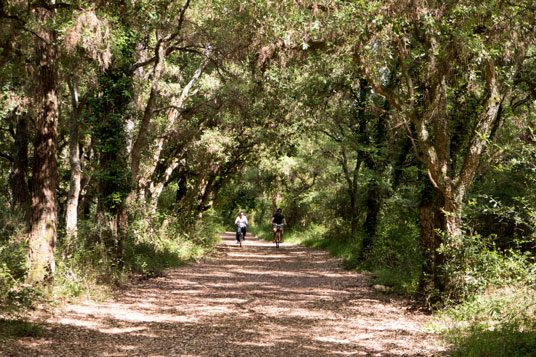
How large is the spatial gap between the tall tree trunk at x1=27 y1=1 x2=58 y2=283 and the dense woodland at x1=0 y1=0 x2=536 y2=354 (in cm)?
2

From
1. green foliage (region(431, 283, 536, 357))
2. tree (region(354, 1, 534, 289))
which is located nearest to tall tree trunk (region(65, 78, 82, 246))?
tree (region(354, 1, 534, 289))

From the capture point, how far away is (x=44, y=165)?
8383mm

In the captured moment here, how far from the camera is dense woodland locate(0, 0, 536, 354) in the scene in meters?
7.63

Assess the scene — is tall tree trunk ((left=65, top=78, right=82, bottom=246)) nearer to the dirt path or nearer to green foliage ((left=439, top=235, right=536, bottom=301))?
the dirt path

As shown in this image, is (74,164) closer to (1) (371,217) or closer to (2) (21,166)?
(2) (21,166)

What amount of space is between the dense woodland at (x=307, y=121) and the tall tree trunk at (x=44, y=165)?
2cm

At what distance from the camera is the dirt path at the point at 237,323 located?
238 inches

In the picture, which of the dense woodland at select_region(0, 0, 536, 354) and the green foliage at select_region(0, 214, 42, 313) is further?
the dense woodland at select_region(0, 0, 536, 354)

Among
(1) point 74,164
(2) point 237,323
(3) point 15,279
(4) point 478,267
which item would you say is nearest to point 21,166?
(1) point 74,164

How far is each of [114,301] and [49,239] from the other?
1.76m

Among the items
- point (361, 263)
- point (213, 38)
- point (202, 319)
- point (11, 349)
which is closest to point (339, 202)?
point (361, 263)

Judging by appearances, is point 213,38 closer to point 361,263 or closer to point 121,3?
point 121,3

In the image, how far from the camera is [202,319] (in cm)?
796

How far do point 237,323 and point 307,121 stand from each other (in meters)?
12.4
